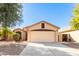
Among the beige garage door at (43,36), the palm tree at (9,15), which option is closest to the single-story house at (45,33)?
the beige garage door at (43,36)

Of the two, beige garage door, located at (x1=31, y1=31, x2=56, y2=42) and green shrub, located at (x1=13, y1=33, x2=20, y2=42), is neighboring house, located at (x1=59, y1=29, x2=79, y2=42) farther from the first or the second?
green shrub, located at (x1=13, y1=33, x2=20, y2=42)

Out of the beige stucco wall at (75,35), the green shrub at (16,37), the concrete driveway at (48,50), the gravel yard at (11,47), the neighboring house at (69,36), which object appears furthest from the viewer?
the beige stucco wall at (75,35)

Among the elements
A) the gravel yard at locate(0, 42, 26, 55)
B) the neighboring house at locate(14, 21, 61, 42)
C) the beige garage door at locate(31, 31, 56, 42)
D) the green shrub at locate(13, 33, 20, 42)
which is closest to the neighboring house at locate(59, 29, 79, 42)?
the neighboring house at locate(14, 21, 61, 42)

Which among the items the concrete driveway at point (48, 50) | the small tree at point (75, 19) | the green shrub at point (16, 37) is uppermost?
the small tree at point (75, 19)

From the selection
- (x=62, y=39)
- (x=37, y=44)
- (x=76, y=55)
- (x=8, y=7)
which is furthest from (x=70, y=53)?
(x=8, y=7)

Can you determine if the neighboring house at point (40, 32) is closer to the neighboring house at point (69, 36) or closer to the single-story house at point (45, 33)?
the single-story house at point (45, 33)

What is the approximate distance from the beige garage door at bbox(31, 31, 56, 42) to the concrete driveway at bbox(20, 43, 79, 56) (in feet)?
1.08

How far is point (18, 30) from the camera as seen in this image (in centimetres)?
759

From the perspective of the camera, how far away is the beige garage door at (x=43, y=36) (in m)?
7.90

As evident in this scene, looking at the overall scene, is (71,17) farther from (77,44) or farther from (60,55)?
(60,55)

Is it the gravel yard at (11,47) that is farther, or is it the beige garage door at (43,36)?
the beige garage door at (43,36)

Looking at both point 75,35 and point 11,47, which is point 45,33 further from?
point 11,47

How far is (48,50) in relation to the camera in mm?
7340

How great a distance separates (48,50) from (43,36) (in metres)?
1.02
